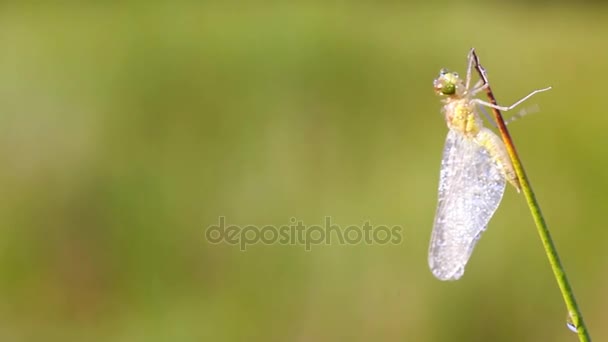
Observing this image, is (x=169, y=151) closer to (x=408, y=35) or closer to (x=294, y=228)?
(x=294, y=228)

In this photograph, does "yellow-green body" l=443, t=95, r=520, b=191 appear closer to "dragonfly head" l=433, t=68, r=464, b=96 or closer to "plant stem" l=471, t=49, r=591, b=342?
"dragonfly head" l=433, t=68, r=464, b=96

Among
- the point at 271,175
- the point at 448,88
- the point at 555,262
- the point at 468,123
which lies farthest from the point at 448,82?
the point at 271,175

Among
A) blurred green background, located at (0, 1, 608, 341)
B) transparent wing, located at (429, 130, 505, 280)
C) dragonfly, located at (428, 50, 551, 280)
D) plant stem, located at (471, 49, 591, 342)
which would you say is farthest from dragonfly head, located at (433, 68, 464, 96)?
blurred green background, located at (0, 1, 608, 341)

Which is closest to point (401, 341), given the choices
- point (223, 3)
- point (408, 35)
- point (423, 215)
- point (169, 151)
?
point (423, 215)

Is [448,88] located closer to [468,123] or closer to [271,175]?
[468,123]

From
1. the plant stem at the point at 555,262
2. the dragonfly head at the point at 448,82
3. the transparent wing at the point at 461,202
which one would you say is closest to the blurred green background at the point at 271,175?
the transparent wing at the point at 461,202

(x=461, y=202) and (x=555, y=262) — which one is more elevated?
(x=461, y=202)
